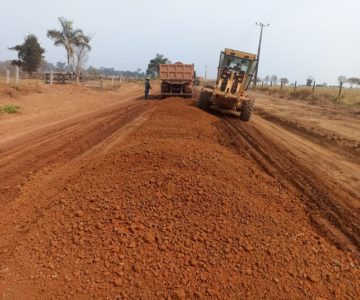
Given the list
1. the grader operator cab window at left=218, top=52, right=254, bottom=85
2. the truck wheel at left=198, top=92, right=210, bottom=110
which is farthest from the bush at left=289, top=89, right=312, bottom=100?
the truck wheel at left=198, top=92, right=210, bottom=110

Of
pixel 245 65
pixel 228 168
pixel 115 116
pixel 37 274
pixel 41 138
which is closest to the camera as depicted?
pixel 37 274

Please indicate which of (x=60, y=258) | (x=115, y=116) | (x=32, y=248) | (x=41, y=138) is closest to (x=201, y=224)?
(x=60, y=258)

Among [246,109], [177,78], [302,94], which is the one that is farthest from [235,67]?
[302,94]

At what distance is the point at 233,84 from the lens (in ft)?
48.0

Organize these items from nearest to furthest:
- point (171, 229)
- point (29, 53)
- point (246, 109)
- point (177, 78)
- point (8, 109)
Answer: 1. point (171, 229)
2. point (8, 109)
3. point (246, 109)
4. point (177, 78)
5. point (29, 53)

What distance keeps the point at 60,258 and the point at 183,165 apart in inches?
97.7

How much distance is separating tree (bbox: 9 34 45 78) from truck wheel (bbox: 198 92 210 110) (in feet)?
109

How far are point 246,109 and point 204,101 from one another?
6.19 feet

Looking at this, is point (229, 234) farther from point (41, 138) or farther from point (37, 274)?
point (41, 138)

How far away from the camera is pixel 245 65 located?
14.9 m

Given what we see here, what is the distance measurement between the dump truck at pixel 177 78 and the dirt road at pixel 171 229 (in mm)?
14947

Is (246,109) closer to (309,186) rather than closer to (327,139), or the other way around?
(327,139)

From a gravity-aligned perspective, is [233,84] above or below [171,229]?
above

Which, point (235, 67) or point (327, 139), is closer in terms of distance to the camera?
point (327, 139)
